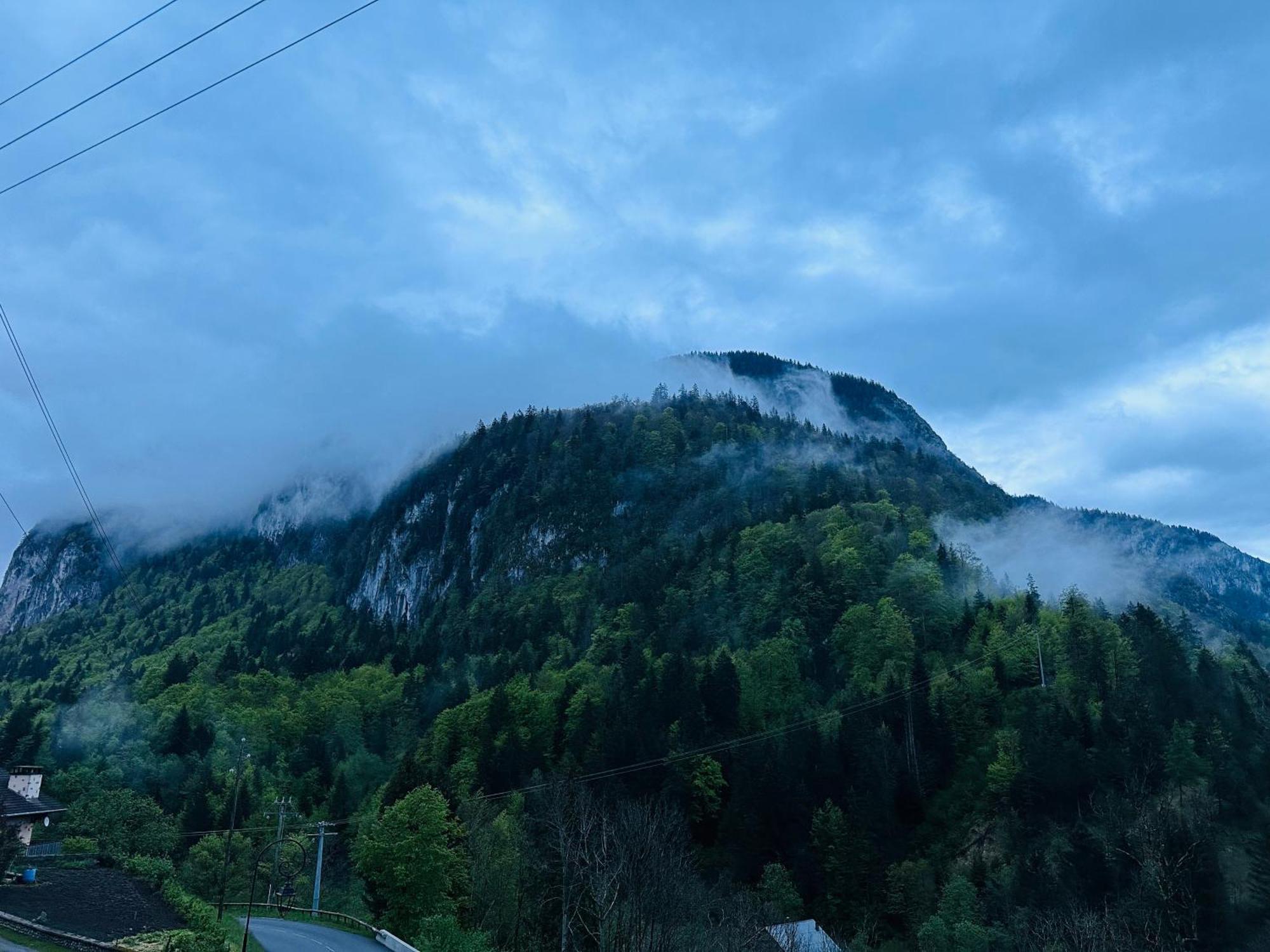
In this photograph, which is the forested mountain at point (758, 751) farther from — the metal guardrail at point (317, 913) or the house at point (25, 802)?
the house at point (25, 802)

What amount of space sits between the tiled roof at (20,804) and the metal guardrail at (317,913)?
53.4ft

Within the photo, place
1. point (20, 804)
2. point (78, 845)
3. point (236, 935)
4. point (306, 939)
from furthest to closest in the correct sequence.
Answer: point (20, 804) < point (78, 845) < point (306, 939) < point (236, 935)

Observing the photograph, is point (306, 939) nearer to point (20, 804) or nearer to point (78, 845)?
point (78, 845)

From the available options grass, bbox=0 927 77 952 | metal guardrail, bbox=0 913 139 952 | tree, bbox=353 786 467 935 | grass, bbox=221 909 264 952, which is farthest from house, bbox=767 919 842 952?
grass, bbox=0 927 77 952

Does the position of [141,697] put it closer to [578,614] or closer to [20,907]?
[578,614]

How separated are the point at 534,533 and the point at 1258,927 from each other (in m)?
149

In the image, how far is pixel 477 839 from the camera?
61750mm

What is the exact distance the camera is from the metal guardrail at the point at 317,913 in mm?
48938

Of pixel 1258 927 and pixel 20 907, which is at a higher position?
pixel 20 907

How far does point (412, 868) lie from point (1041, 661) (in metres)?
64.7

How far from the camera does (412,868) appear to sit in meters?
50.6

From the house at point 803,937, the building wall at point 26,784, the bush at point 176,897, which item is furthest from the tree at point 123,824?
the house at point 803,937

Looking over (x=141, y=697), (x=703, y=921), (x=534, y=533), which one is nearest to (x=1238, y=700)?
(x=703, y=921)

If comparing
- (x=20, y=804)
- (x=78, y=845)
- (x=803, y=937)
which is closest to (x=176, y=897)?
(x=78, y=845)
